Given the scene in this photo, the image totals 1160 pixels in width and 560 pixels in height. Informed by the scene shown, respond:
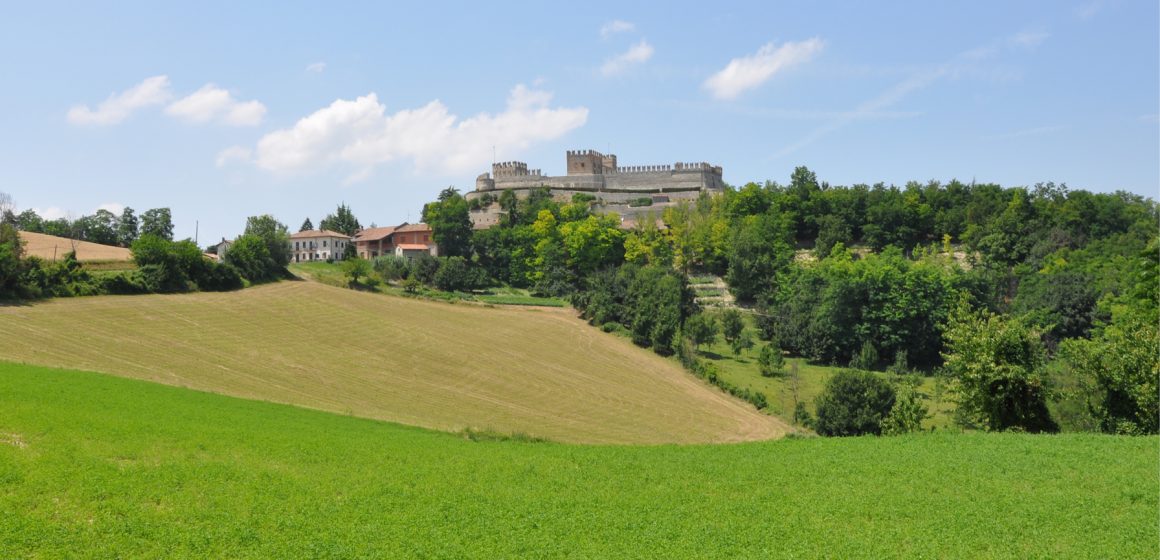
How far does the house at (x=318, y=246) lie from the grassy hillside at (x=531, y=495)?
219 ft

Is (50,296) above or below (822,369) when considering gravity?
above

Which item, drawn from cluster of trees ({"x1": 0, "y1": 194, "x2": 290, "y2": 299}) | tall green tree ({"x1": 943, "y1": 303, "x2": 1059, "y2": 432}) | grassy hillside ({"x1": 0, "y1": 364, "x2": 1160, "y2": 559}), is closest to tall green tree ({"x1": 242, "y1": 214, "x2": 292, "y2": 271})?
cluster of trees ({"x1": 0, "y1": 194, "x2": 290, "y2": 299})

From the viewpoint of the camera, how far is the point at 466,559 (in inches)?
566

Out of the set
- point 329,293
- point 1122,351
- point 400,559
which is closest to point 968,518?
point 400,559

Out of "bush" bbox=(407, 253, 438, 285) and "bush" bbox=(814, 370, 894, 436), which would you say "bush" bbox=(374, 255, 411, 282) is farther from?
"bush" bbox=(814, 370, 894, 436)

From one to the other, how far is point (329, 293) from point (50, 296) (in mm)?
19207

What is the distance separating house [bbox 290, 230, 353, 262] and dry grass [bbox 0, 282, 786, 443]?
3162cm

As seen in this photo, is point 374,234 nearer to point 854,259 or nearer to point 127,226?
point 127,226

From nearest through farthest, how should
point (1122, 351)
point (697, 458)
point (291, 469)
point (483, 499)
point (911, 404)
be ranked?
point (483, 499)
point (291, 469)
point (697, 458)
point (1122, 351)
point (911, 404)

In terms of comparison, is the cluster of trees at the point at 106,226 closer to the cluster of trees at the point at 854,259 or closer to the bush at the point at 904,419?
the cluster of trees at the point at 854,259

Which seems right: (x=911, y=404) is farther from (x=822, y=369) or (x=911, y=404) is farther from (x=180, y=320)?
(x=180, y=320)

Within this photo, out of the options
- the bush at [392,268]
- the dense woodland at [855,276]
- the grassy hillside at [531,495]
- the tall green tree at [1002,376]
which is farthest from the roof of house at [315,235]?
the tall green tree at [1002,376]

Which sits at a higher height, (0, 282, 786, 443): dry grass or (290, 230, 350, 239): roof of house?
(290, 230, 350, 239): roof of house

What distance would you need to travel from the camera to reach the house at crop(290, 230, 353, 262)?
9000 cm
